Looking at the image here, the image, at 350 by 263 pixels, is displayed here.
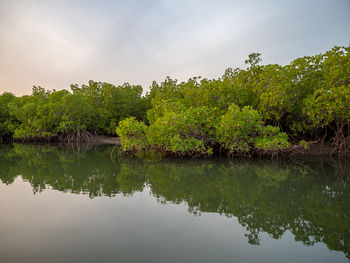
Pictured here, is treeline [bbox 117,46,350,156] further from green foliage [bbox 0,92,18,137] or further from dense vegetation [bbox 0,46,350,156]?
green foliage [bbox 0,92,18,137]

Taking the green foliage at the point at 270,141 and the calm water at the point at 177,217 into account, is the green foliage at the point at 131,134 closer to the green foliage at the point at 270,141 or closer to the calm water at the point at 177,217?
the calm water at the point at 177,217

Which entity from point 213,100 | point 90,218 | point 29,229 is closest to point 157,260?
point 90,218

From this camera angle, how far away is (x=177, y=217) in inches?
206

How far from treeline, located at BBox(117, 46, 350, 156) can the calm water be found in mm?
3558

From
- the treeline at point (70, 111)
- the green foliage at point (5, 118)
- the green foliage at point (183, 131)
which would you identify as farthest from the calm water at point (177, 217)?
the green foliage at point (5, 118)

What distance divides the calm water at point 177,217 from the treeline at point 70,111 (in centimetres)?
1876

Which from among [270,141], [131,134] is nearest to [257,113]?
[270,141]

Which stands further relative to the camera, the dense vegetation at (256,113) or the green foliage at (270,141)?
the dense vegetation at (256,113)

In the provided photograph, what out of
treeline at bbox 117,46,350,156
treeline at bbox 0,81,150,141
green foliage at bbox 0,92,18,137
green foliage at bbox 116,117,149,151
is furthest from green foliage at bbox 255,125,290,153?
green foliage at bbox 0,92,18,137

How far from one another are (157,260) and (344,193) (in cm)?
614

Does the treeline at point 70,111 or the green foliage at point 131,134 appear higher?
the treeline at point 70,111

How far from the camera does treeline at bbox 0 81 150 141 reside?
26.5 metres

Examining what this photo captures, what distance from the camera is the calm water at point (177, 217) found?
3.77m

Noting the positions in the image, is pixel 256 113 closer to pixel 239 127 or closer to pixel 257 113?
pixel 257 113
